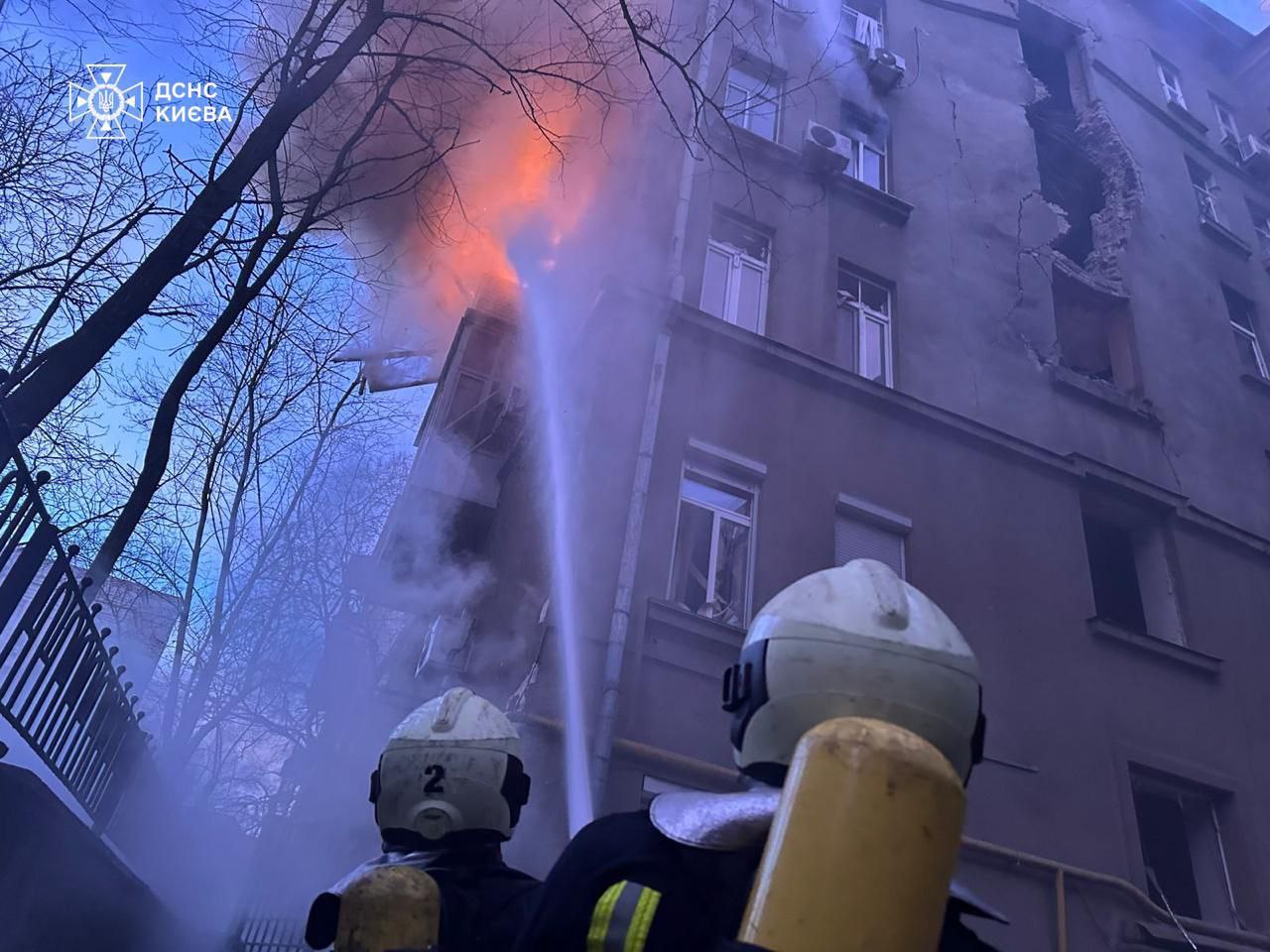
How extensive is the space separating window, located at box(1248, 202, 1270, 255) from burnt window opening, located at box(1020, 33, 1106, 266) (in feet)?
13.1

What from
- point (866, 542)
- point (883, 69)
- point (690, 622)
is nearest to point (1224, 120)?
point (883, 69)

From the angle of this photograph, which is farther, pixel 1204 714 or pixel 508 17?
pixel 508 17

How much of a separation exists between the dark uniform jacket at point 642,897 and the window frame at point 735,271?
7.58 m

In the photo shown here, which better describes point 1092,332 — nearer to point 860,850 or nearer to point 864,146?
point 864,146

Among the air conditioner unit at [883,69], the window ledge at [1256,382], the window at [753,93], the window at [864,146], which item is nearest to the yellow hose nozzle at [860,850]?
the window at [753,93]

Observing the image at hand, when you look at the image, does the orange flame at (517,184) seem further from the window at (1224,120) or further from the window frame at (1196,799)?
the window at (1224,120)

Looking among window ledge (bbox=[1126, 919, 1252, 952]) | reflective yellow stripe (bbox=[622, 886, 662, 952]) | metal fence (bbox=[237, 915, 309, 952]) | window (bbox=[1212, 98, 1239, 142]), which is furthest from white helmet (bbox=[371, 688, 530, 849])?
window (bbox=[1212, 98, 1239, 142])

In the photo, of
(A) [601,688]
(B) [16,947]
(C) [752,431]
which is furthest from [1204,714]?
(B) [16,947]

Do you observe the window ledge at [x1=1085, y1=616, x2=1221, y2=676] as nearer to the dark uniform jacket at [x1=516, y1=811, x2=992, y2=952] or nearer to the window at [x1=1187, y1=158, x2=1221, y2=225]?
the dark uniform jacket at [x1=516, y1=811, x2=992, y2=952]

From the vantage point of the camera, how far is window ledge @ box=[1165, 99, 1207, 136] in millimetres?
15125

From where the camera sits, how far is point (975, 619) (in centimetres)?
813

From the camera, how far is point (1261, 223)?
50.9ft

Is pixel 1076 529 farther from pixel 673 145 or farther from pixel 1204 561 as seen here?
pixel 673 145

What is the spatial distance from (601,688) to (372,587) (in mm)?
7360
